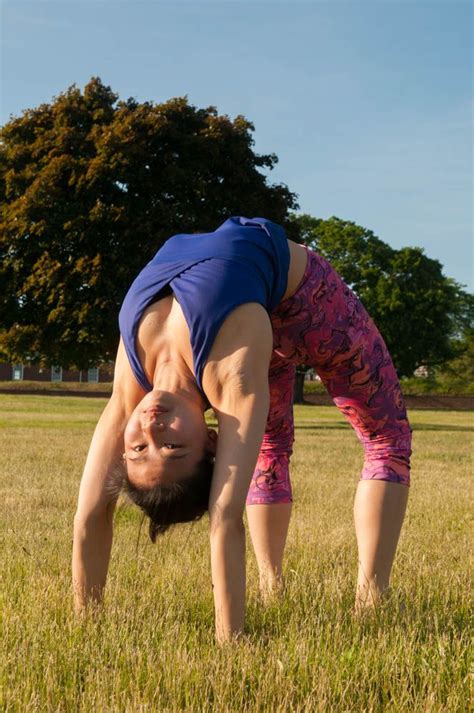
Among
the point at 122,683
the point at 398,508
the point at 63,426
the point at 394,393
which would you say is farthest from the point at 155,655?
the point at 63,426

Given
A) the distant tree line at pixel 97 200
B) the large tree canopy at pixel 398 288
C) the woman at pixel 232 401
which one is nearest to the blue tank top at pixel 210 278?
the woman at pixel 232 401

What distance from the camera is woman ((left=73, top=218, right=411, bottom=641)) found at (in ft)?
11.2

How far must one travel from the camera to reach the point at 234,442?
339cm

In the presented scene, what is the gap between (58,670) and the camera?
3330 millimetres

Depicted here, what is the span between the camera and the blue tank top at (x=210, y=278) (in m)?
3.46

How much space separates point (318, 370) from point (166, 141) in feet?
82.3

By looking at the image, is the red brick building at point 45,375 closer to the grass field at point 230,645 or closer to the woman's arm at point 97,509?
the grass field at point 230,645

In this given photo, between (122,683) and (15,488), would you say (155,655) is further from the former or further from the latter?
(15,488)

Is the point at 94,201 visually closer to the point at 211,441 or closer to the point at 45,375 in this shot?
the point at 211,441

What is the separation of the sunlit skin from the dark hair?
0.10 ft

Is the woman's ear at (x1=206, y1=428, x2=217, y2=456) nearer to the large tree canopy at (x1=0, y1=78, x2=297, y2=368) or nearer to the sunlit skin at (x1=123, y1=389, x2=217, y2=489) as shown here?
the sunlit skin at (x1=123, y1=389, x2=217, y2=489)

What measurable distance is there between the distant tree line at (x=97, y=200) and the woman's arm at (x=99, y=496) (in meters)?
21.4

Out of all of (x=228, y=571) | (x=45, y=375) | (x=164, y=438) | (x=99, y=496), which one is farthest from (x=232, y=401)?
(x=45, y=375)

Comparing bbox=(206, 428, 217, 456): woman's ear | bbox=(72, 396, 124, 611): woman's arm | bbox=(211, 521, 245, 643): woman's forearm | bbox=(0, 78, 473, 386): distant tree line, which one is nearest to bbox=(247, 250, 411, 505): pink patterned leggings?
bbox=(206, 428, 217, 456): woman's ear
